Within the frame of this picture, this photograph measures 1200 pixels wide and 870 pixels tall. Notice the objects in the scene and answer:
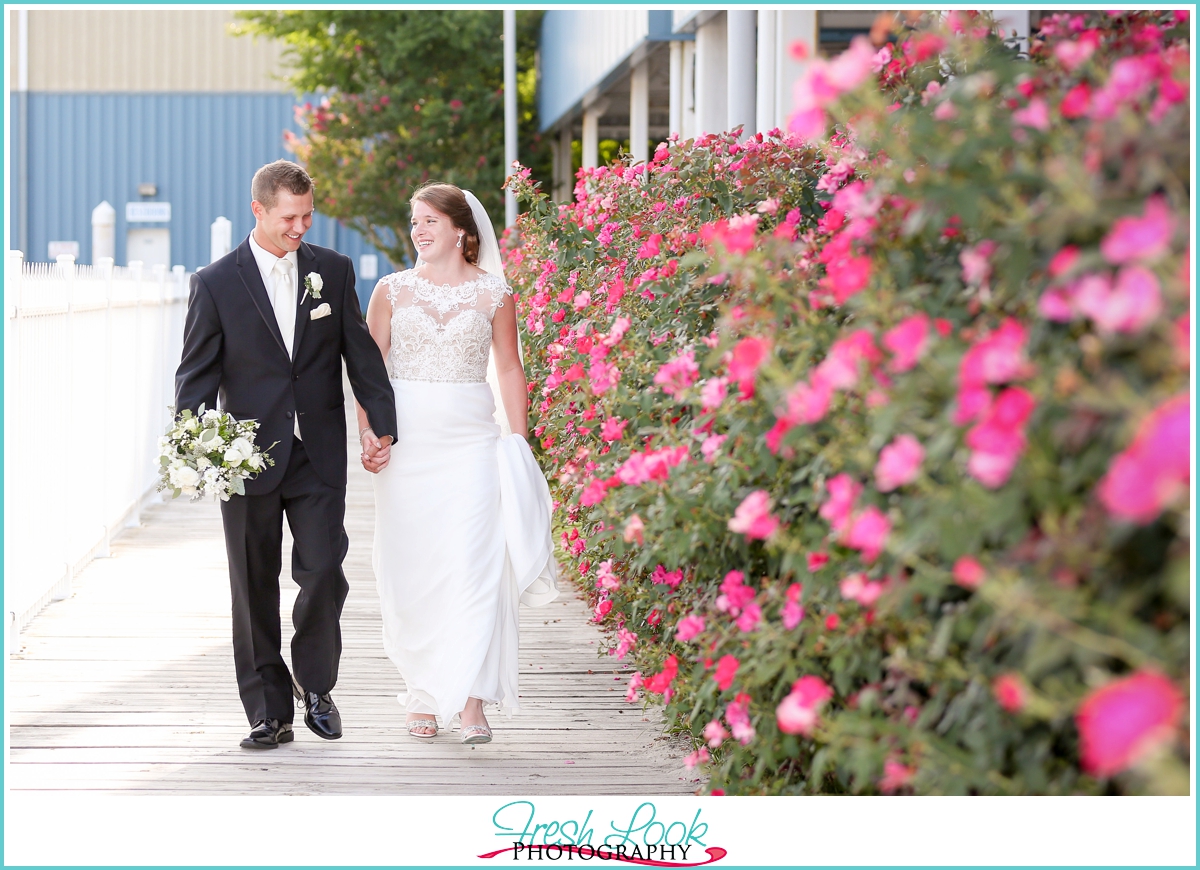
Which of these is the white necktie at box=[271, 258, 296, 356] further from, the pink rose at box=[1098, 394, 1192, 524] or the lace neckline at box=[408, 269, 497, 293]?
the pink rose at box=[1098, 394, 1192, 524]

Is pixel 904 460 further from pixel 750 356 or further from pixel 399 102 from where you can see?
pixel 399 102

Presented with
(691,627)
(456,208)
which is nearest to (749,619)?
(691,627)

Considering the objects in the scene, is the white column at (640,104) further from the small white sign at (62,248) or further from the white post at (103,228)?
the small white sign at (62,248)

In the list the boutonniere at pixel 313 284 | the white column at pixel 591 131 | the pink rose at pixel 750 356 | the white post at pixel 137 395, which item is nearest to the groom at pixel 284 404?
the boutonniere at pixel 313 284

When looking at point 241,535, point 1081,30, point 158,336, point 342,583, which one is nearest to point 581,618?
point 342,583

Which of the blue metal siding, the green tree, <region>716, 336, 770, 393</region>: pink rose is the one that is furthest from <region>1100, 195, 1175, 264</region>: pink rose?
the blue metal siding

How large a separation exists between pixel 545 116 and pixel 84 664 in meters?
16.2

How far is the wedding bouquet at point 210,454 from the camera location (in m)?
3.88

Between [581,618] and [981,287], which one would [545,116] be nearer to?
[581,618]

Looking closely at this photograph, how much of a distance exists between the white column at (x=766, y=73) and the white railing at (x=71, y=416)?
3.88 m

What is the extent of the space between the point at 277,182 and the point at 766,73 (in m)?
4.33

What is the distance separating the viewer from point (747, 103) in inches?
318

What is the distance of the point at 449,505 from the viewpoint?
4426 mm

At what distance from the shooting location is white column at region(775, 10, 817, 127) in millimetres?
7070
